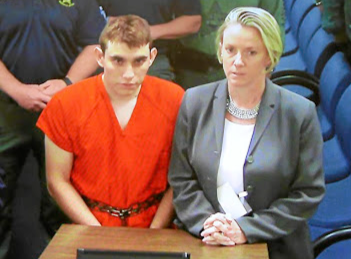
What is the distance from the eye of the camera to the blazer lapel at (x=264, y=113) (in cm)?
207

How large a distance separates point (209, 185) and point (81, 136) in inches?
20.4

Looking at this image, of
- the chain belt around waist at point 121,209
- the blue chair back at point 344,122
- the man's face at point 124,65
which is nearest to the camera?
the man's face at point 124,65

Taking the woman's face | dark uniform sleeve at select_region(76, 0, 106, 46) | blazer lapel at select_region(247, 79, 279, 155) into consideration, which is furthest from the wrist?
blazer lapel at select_region(247, 79, 279, 155)

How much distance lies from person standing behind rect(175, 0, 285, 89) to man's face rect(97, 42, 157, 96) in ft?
1.38

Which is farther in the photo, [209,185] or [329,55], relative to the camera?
[329,55]

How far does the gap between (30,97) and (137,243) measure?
95cm

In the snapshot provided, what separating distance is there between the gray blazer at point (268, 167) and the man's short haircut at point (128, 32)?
301 mm

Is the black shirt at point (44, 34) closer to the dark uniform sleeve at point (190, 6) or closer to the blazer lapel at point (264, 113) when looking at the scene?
the dark uniform sleeve at point (190, 6)

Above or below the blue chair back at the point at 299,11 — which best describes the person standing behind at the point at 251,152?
below

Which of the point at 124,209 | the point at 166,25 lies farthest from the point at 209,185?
the point at 166,25

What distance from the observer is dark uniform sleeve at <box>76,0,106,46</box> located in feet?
8.56

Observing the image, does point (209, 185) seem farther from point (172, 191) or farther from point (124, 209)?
point (124, 209)

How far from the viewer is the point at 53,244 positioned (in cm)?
202

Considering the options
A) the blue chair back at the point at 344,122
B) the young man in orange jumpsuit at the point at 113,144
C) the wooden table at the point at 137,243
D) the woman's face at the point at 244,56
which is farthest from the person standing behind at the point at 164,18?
the wooden table at the point at 137,243
